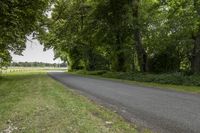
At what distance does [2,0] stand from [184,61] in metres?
27.4

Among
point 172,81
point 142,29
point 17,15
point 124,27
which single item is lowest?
point 172,81

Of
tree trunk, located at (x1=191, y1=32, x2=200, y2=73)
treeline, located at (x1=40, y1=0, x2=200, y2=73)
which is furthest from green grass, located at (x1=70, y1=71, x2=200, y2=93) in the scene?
tree trunk, located at (x1=191, y1=32, x2=200, y2=73)

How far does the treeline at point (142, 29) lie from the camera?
29516 mm

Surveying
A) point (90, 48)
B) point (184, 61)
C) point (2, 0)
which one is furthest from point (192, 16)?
point (90, 48)

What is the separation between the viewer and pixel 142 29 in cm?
3569

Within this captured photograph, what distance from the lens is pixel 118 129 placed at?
8.09 metres

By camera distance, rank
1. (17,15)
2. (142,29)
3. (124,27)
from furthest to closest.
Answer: (124,27), (142,29), (17,15)

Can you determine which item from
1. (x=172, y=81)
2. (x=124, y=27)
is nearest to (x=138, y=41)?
(x=124, y=27)

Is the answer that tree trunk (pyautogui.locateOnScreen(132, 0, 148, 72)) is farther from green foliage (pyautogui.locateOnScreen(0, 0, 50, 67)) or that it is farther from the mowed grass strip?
the mowed grass strip

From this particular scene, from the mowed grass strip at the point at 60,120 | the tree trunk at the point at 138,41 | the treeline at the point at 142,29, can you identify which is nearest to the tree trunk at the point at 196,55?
the treeline at the point at 142,29

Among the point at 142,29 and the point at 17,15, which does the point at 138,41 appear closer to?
the point at 142,29

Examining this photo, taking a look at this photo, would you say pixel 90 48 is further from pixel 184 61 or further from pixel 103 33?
pixel 184 61

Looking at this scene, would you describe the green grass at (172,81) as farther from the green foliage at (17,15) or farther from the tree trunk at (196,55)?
the green foliage at (17,15)

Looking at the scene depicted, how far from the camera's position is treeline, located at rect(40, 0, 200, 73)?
96.8 ft
